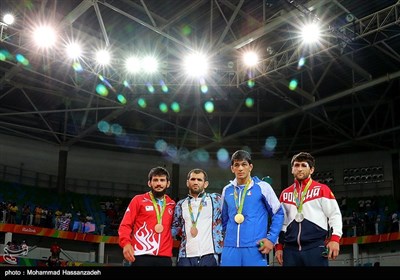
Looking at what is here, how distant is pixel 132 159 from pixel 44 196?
23.1 feet

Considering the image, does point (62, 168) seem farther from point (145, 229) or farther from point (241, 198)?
point (241, 198)

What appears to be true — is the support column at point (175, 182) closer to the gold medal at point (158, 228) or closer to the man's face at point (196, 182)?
the man's face at point (196, 182)

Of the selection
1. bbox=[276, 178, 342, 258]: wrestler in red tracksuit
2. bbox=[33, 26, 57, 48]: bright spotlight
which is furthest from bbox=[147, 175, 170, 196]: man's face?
bbox=[33, 26, 57, 48]: bright spotlight

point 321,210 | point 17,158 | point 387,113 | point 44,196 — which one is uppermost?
point 387,113

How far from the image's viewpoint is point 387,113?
26266mm

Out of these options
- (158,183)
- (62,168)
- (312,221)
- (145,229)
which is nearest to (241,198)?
(312,221)

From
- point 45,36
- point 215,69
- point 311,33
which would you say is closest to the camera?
point 311,33

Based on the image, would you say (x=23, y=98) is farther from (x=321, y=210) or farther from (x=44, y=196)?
(x=321, y=210)

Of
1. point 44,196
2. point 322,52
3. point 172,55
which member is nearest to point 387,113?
point 322,52

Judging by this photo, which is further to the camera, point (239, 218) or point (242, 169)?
point (242, 169)

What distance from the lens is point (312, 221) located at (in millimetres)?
5457

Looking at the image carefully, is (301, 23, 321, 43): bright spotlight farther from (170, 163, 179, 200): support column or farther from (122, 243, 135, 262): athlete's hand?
(170, 163, 179, 200): support column

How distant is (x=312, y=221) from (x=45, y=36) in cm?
1381

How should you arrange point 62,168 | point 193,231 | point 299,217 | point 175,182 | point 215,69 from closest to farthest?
point 299,217, point 193,231, point 215,69, point 62,168, point 175,182
